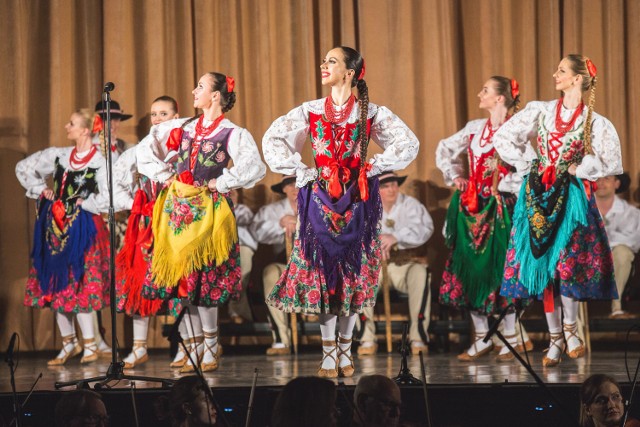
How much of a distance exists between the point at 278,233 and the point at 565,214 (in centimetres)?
223

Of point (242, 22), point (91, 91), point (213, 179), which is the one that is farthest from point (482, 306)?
point (91, 91)

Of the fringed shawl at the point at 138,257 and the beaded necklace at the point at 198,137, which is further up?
the beaded necklace at the point at 198,137

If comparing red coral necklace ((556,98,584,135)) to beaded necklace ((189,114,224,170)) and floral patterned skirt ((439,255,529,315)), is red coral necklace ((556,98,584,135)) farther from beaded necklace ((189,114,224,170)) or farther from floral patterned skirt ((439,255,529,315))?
beaded necklace ((189,114,224,170))

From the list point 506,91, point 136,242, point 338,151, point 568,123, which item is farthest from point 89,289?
point 568,123

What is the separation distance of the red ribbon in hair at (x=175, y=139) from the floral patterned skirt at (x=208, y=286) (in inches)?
24.5

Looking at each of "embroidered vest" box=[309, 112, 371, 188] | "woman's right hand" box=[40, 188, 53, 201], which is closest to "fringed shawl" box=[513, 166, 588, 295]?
"embroidered vest" box=[309, 112, 371, 188]

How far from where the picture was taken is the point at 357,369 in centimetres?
547

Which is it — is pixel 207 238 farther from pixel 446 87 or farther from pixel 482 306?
pixel 446 87

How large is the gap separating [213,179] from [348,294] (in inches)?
38.6

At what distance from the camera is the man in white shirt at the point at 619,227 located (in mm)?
6637

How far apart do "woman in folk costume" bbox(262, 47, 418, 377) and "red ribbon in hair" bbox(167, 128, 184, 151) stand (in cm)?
62

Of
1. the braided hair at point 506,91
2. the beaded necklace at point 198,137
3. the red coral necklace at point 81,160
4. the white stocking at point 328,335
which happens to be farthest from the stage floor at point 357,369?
the braided hair at point 506,91

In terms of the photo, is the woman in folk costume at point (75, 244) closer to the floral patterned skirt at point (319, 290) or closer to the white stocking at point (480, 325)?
the floral patterned skirt at point (319, 290)

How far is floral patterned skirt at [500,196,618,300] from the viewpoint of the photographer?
540 cm
